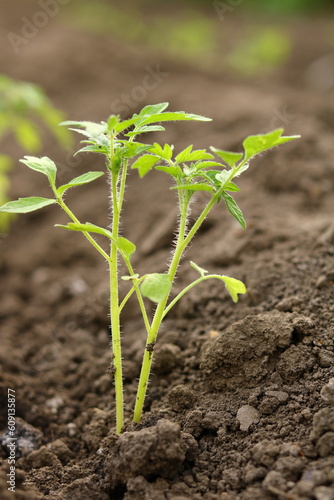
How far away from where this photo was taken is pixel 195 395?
2.08 meters

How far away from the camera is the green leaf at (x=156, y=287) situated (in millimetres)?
1551

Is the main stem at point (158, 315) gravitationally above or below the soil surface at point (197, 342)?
above

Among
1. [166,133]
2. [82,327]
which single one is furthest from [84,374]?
[166,133]

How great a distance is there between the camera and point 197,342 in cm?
237

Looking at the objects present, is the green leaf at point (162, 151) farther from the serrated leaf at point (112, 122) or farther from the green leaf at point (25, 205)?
the green leaf at point (25, 205)

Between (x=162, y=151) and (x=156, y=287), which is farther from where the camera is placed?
(x=162, y=151)

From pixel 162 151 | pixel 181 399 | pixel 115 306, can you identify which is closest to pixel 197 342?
pixel 181 399

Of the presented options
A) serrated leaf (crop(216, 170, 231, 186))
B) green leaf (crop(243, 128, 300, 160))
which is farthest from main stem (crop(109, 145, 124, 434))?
green leaf (crop(243, 128, 300, 160))

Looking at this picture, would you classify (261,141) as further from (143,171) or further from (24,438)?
(24,438)

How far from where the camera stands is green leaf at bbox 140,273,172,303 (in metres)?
1.55

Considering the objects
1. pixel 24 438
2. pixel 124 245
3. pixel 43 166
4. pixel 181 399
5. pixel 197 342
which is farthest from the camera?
pixel 197 342

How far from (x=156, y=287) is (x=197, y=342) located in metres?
0.87

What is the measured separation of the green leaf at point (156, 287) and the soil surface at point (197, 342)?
0.48 meters

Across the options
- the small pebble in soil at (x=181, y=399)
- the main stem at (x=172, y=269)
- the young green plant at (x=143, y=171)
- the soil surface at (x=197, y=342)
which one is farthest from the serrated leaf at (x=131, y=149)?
the small pebble in soil at (x=181, y=399)
